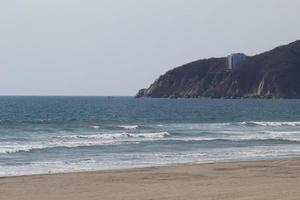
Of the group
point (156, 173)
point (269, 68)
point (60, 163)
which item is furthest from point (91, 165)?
point (269, 68)

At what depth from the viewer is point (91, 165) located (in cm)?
2584

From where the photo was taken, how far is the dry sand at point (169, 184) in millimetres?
16547

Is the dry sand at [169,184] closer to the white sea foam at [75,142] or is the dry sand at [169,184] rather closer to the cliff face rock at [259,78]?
the white sea foam at [75,142]

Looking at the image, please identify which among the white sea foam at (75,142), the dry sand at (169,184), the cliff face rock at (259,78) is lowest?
the white sea foam at (75,142)

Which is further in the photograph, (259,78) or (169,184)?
(259,78)

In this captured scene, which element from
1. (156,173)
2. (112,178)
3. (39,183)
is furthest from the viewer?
(156,173)

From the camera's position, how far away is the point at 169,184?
63.0 ft

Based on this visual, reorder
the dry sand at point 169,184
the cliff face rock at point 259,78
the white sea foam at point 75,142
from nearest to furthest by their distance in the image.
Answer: the dry sand at point 169,184
the white sea foam at point 75,142
the cliff face rock at point 259,78

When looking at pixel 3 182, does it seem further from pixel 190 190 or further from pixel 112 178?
pixel 190 190

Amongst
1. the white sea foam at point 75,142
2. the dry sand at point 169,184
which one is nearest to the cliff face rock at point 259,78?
the white sea foam at point 75,142

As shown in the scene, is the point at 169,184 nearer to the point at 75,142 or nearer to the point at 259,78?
the point at 75,142

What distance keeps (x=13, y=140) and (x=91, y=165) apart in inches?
560

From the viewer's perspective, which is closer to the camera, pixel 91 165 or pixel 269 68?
pixel 91 165

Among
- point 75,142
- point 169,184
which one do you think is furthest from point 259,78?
point 169,184
